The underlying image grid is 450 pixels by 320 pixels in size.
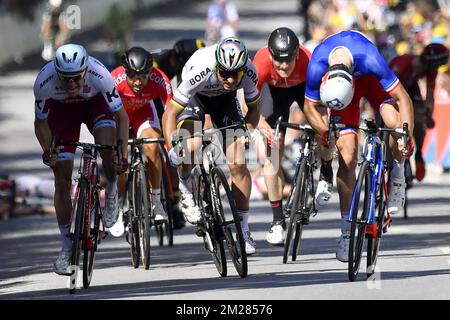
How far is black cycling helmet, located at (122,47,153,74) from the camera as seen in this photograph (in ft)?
49.6

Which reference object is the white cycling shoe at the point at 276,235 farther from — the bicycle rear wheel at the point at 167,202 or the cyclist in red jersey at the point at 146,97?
the bicycle rear wheel at the point at 167,202

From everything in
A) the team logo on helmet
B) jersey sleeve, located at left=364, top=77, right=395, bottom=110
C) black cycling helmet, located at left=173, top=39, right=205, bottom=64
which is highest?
black cycling helmet, located at left=173, top=39, right=205, bottom=64

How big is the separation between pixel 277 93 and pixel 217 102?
5.29ft

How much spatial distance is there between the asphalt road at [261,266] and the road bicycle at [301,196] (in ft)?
0.68

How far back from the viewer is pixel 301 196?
47.9 ft

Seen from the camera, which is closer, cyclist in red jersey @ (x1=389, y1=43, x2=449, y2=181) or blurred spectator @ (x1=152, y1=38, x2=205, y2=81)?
blurred spectator @ (x1=152, y1=38, x2=205, y2=81)

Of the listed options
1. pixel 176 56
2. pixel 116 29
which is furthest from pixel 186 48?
pixel 116 29

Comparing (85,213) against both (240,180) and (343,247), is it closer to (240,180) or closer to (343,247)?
(240,180)

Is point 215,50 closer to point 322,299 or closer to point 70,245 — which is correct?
point 70,245

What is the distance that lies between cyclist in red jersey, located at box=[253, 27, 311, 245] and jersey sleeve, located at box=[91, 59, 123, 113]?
188 cm

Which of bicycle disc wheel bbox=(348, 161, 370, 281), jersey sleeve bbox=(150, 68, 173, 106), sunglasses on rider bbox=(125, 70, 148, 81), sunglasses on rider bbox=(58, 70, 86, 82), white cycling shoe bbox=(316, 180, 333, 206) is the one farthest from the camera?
jersey sleeve bbox=(150, 68, 173, 106)

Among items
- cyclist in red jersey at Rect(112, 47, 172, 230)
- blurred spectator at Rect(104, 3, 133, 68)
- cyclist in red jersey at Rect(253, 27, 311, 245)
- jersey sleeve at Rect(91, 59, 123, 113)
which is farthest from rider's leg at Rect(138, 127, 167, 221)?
blurred spectator at Rect(104, 3, 133, 68)

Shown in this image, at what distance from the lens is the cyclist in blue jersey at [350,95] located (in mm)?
12883

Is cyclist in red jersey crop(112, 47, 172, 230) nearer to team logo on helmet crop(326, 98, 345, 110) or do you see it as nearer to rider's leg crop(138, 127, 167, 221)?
rider's leg crop(138, 127, 167, 221)
